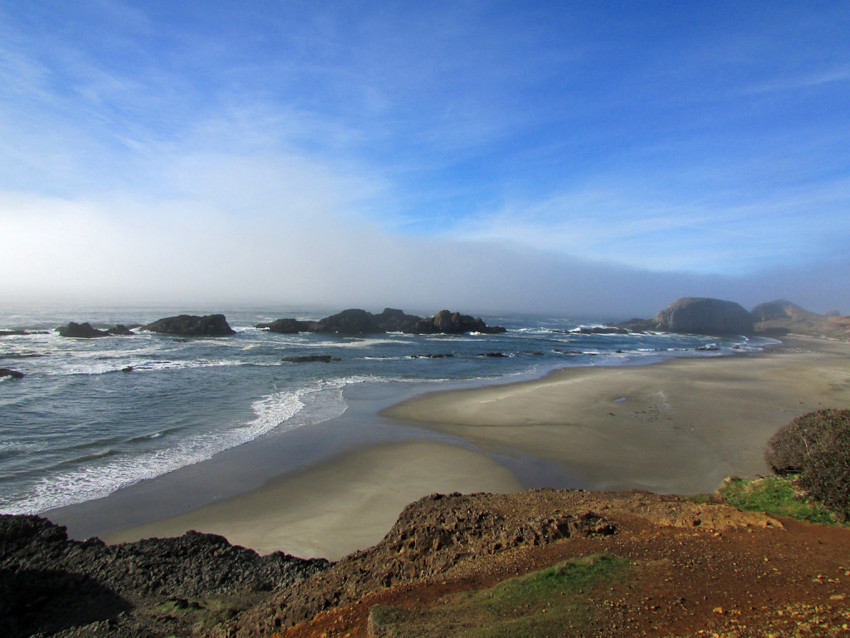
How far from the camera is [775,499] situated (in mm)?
7375

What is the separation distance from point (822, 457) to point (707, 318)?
104 m

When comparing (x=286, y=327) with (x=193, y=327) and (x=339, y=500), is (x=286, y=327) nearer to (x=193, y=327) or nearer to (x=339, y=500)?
(x=193, y=327)

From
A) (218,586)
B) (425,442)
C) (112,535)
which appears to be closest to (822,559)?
(218,586)

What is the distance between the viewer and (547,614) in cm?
405

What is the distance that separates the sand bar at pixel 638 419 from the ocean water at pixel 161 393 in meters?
4.93

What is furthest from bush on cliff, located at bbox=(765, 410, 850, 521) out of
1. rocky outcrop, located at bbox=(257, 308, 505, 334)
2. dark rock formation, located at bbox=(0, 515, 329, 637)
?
rocky outcrop, located at bbox=(257, 308, 505, 334)

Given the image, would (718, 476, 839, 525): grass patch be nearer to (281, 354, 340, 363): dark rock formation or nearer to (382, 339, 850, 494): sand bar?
(382, 339, 850, 494): sand bar

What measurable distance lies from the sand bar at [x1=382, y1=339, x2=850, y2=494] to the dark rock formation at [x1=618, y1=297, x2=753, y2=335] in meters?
68.5

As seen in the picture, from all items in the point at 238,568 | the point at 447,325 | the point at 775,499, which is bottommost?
the point at 238,568

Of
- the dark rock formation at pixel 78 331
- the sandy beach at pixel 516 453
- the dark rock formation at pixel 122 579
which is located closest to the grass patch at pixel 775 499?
the sandy beach at pixel 516 453

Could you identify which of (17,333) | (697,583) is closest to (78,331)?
(17,333)

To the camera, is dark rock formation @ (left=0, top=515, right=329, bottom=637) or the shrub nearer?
dark rock formation @ (left=0, top=515, right=329, bottom=637)

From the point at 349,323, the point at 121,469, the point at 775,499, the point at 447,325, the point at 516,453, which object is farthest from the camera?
the point at 447,325

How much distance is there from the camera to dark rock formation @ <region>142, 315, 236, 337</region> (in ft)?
169
